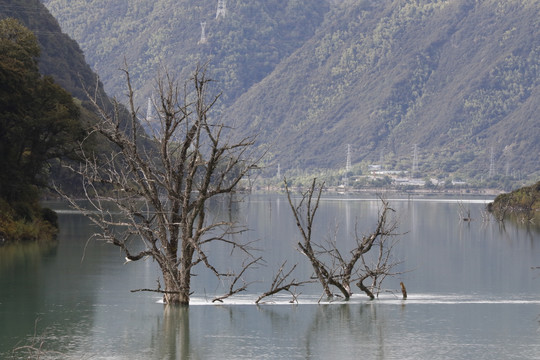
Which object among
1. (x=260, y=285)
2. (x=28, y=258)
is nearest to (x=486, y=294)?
(x=260, y=285)

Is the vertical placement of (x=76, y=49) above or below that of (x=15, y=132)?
above

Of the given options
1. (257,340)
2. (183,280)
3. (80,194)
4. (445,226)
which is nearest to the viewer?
(257,340)

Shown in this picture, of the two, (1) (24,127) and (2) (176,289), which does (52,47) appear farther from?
(2) (176,289)

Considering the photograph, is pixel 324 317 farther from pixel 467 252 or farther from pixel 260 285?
pixel 467 252

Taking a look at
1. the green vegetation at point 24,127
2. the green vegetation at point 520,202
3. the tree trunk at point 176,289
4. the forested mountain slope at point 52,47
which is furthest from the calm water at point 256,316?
the forested mountain slope at point 52,47

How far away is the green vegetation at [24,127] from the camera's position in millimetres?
47188

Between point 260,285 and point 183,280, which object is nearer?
point 183,280

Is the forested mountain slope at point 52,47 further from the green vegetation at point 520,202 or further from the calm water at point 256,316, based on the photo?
the calm water at point 256,316

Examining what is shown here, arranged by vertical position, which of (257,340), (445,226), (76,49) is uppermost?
(76,49)

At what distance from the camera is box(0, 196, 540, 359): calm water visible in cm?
2386

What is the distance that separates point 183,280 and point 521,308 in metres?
10.2

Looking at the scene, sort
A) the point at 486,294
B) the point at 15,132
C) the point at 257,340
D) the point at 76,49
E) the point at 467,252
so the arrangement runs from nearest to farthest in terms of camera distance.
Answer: the point at 257,340
the point at 486,294
the point at 15,132
the point at 467,252
the point at 76,49

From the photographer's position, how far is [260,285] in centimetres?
3631

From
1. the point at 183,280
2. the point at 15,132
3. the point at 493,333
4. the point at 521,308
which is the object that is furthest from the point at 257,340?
the point at 15,132
